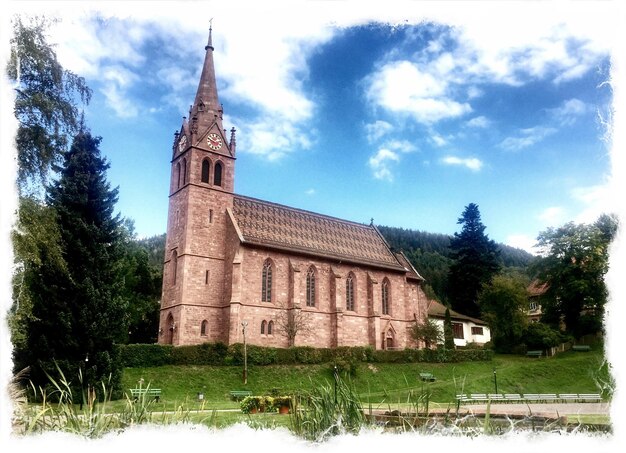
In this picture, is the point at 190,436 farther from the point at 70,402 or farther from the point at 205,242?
the point at 205,242

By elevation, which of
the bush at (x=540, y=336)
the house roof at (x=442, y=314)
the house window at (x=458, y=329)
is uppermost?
the house roof at (x=442, y=314)

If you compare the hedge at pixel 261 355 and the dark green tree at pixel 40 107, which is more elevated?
the dark green tree at pixel 40 107

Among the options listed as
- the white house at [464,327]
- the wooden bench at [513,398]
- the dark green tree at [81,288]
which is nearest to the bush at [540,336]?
the white house at [464,327]

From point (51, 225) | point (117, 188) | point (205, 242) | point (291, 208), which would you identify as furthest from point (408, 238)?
point (51, 225)

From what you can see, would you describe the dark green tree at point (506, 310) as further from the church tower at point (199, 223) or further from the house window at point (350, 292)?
the church tower at point (199, 223)

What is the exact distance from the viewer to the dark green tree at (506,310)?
52.1 m

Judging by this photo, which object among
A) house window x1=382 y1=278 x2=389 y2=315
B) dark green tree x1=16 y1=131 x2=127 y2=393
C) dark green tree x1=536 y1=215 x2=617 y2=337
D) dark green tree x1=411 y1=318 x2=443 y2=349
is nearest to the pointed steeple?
dark green tree x1=16 y1=131 x2=127 y2=393

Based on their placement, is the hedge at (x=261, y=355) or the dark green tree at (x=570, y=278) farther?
the dark green tree at (x=570, y=278)

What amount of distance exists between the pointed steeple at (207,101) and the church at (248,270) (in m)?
0.10

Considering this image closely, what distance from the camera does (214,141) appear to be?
46.8 meters

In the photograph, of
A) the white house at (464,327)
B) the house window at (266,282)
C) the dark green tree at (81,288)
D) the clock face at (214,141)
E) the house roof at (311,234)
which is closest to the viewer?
the dark green tree at (81,288)

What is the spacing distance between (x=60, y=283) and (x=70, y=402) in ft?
72.8

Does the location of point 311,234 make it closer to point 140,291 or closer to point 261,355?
point 261,355

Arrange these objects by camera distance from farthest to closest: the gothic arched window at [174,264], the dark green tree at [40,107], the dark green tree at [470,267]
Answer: the dark green tree at [470,267], the gothic arched window at [174,264], the dark green tree at [40,107]
